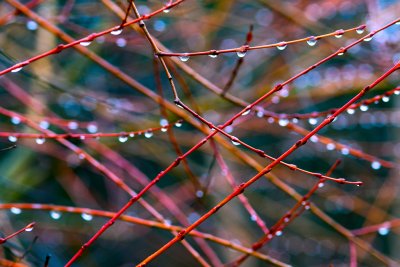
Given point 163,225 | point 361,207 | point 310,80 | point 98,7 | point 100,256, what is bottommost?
point 163,225

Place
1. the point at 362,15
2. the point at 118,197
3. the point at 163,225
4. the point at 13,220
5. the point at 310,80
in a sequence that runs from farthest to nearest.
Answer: the point at 118,197 < the point at 362,15 < the point at 13,220 < the point at 310,80 < the point at 163,225

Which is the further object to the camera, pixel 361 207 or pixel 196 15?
pixel 361 207

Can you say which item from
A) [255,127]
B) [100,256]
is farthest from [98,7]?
[100,256]

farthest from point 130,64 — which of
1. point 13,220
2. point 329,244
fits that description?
point 329,244

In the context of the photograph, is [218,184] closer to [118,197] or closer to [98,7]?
[118,197]

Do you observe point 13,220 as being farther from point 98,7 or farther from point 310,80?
point 310,80

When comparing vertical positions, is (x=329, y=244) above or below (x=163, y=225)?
above

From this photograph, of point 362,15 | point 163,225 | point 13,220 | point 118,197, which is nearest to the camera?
point 163,225

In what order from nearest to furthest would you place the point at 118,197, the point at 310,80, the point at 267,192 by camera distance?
1. the point at 310,80
2. the point at 118,197
3. the point at 267,192

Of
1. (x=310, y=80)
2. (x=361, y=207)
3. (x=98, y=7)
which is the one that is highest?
(x=98, y=7)
